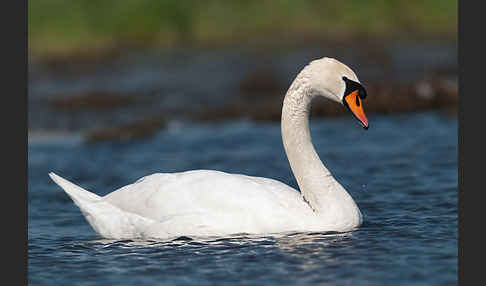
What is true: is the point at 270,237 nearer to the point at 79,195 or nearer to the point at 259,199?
the point at 259,199

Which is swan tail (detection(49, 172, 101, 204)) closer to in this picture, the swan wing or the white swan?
the white swan

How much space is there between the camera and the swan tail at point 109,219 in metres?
9.59

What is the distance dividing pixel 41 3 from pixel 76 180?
36.9ft

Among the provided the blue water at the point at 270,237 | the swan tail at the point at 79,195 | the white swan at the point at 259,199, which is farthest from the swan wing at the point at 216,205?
the swan tail at the point at 79,195

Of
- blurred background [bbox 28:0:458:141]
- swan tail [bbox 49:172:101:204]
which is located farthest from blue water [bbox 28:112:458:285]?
blurred background [bbox 28:0:458:141]

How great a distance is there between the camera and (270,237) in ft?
29.7

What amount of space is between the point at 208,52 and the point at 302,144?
1432cm

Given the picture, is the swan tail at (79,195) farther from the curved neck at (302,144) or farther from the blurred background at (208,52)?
the blurred background at (208,52)

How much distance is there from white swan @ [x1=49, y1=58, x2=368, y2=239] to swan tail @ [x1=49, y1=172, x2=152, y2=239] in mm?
10

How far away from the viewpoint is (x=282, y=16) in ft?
82.3

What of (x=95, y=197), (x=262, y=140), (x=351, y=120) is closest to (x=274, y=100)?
(x=351, y=120)

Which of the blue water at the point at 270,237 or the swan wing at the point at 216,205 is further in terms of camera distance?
the swan wing at the point at 216,205

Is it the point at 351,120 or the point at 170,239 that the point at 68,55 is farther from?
the point at 170,239

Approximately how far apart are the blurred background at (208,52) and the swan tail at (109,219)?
31.1ft
